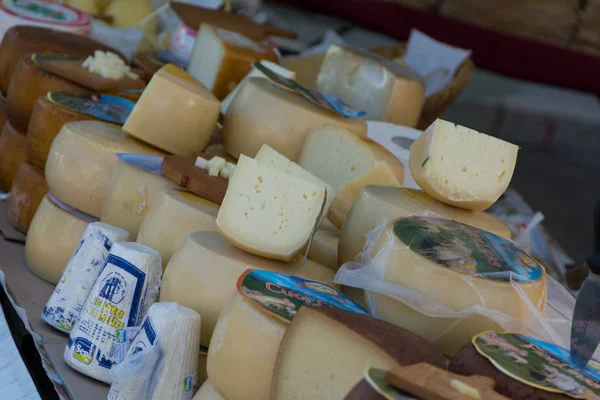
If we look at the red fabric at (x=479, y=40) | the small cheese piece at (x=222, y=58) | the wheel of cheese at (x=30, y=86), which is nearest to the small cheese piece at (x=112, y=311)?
the wheel of cheese at (x=30, y=86)

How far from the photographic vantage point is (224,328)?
3.27 ft

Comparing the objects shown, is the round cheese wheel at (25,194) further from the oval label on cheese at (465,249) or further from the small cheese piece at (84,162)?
the oval label on cheese at (465,249)

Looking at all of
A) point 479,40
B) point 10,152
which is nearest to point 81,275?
point 10,152

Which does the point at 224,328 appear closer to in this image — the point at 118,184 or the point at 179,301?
the point at 179,301

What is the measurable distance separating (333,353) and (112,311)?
16.6 inches

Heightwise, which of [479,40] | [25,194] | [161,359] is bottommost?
[25,194]

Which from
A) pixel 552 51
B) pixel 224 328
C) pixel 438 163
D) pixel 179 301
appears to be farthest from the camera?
pixel 552 51

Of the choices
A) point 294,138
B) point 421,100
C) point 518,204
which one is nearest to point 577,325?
point 294,138

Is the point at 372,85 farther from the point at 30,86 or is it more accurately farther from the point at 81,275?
the point at 81,275

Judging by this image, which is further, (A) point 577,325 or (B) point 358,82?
(B) point 358,82

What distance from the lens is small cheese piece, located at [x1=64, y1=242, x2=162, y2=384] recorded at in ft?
3.87

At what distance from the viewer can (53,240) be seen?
1.50m

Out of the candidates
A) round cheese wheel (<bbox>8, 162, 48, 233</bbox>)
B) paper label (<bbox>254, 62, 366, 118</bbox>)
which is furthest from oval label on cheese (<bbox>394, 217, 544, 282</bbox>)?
round cheese wheel (<bbox>8, 162, 48, 233</bbox>)

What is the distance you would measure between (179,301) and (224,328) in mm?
179
